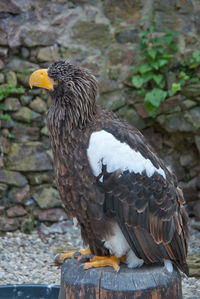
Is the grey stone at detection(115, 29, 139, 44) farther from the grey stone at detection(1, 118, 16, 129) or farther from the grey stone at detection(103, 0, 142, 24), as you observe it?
the grey stone at detection(1, 118, 16, 129)

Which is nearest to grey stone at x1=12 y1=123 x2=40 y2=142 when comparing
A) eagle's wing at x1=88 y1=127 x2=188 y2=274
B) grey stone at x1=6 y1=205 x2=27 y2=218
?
grey stone at x1=6 y1=205 x2=27 y2=218

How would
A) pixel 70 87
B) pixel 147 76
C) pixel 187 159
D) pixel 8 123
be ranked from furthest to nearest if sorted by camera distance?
pixel 187 159, pixel 147 76, pixel 8 123, pixel 70 87

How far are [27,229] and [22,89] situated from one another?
1409 millimetres

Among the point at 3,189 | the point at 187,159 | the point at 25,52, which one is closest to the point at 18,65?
the point at 25,52

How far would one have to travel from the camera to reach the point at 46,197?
15.6ft

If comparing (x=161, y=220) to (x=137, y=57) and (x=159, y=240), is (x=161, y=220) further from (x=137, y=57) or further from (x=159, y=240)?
(x=137, y=57)

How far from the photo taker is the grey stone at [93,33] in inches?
185

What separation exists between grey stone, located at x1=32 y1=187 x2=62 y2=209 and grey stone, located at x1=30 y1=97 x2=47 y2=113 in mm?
816

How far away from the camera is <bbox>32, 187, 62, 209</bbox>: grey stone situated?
475cm

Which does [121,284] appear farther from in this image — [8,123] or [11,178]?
[8,123]

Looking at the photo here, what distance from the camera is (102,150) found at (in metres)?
2.41

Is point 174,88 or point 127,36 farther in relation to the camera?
point 127,36

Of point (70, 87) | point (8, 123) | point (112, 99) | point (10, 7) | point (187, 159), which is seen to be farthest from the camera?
point (187, 159)

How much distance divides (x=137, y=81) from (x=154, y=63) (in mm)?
252
